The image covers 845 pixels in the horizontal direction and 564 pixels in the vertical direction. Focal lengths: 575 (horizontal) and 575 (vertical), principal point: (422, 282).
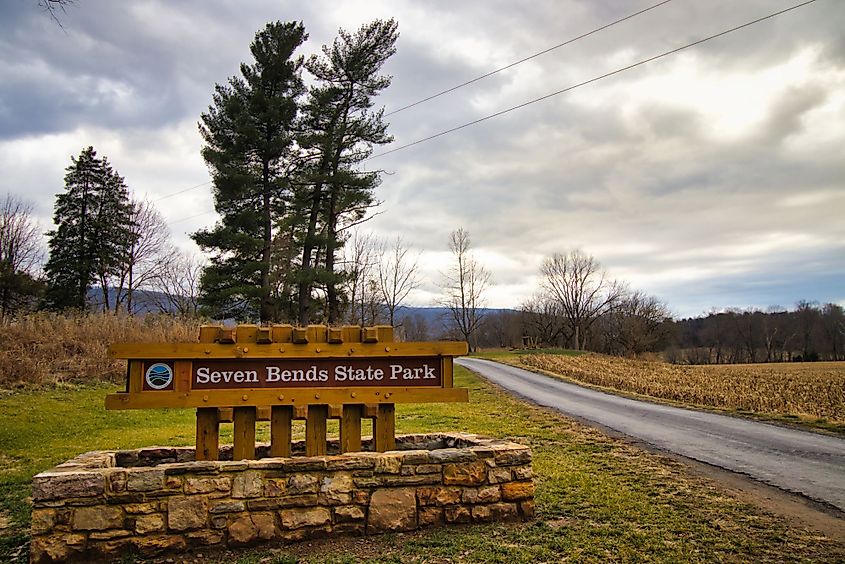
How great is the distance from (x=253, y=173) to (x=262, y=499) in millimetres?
21584

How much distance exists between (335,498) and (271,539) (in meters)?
0.52

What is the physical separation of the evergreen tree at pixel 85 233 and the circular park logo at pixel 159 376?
3183 centimetres

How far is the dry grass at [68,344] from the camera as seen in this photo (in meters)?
14.4

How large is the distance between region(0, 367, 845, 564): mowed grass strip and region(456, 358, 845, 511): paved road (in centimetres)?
86

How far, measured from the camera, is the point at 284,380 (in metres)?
4.66

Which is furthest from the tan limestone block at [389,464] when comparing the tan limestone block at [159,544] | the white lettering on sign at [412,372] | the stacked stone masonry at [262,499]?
the tan limestone block at [159,544]

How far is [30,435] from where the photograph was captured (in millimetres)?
9547

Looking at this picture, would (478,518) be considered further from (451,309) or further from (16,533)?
(451,309)

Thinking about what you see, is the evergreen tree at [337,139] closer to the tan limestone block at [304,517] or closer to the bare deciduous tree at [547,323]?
the tan limestone block at [304,517]

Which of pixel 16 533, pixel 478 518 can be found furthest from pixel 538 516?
pixel 16 533

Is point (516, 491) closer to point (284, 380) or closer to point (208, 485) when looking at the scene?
point (284, 380)

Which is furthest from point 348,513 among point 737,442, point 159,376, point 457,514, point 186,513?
point 737,442

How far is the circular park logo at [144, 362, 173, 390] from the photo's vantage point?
4.46m

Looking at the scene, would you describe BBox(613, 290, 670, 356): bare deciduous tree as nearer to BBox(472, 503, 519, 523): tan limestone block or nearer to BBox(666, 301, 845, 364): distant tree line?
BBox(666, 301, 845, 364): distant tree line
